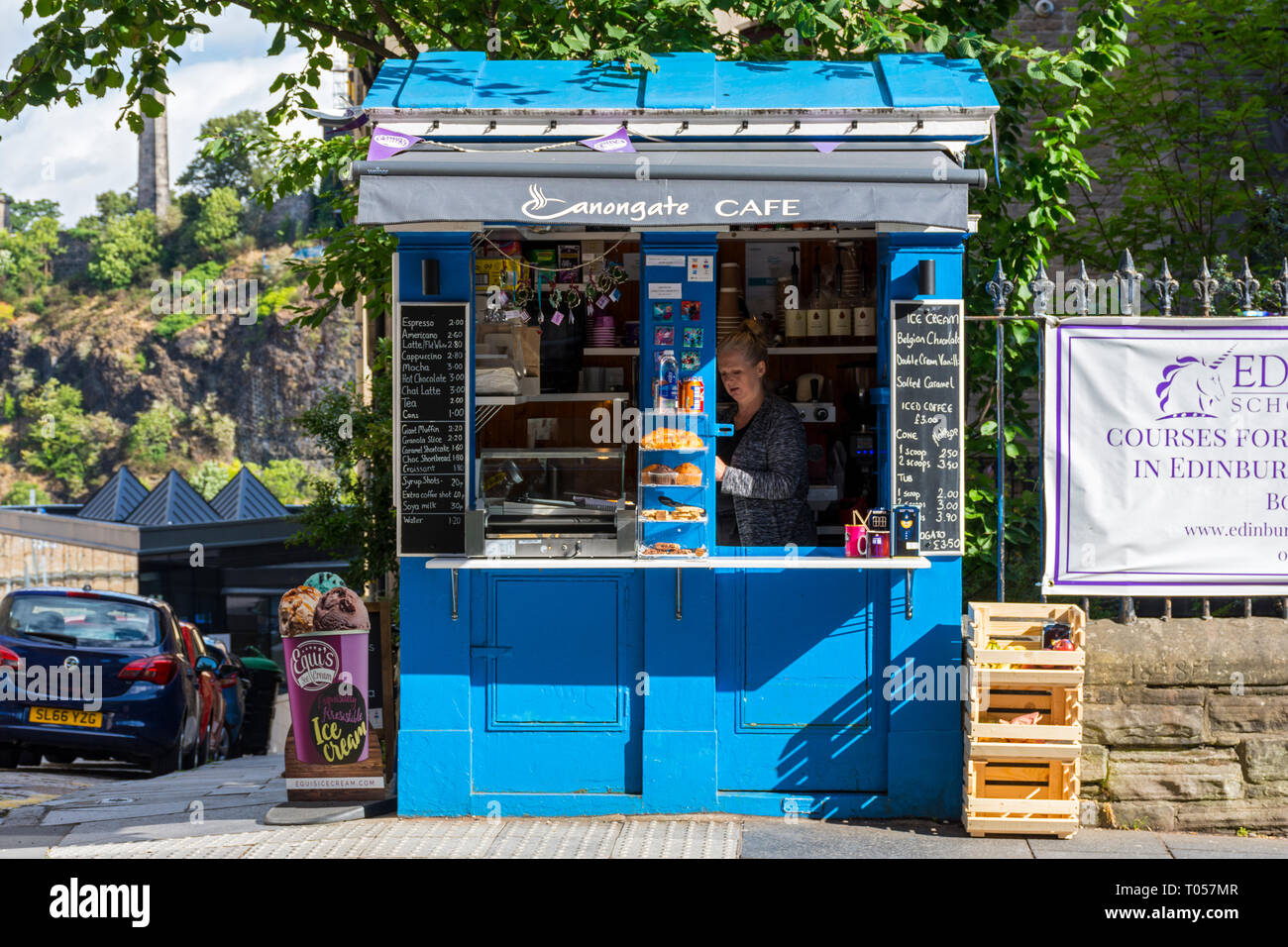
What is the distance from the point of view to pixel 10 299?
119 metres

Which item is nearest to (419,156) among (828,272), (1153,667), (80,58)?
(828,272)

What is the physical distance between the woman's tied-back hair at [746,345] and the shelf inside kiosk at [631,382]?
0.82 ft

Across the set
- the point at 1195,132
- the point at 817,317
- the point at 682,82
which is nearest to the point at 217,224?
the point at 1195,132

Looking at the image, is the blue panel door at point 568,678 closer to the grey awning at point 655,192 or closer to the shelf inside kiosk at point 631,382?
the shelf inside kiosk at point 631,382

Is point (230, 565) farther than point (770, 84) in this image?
Yes

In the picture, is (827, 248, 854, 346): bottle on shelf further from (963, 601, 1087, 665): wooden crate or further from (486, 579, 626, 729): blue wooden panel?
(486, 579, 626, 729): blue wooden panel

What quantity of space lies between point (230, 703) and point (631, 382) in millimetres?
9402

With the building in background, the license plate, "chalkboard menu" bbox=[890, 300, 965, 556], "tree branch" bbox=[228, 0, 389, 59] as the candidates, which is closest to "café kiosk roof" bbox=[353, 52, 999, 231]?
"chalkboard menu" bbox=[890, 300, 965, 556]

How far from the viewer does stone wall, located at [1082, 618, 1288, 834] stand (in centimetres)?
661

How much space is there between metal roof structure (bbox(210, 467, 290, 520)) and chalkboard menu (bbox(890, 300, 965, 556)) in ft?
116

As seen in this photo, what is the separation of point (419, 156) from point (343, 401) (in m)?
4.94

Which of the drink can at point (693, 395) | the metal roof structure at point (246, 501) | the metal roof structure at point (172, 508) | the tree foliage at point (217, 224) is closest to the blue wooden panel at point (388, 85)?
the drink can at point (693, 395)

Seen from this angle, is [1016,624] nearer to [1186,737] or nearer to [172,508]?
[1186,737]

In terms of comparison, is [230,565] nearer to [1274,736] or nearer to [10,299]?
[1274,736]
